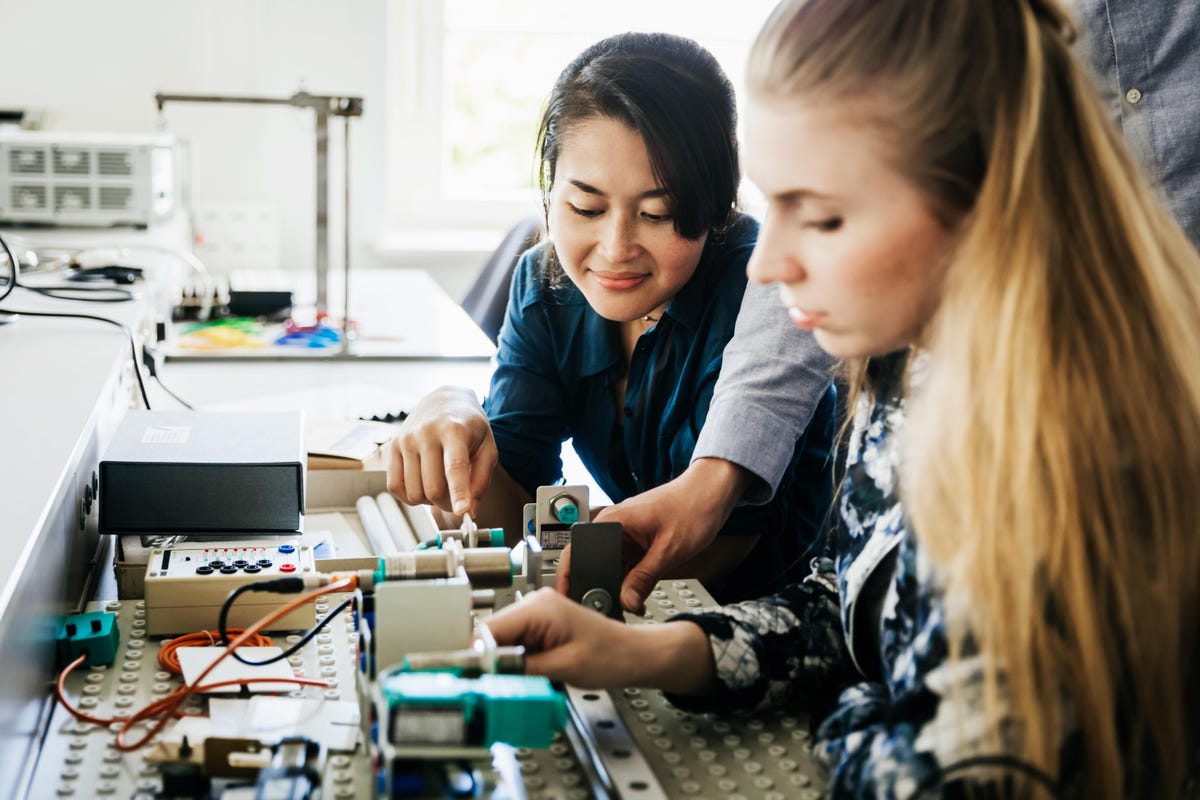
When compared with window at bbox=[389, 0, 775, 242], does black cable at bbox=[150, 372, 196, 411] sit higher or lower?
lower

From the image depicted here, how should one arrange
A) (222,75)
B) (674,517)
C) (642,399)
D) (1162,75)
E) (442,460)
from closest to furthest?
(674,517)
(442,460)
(642,399)
(1162,75)
(222,75)

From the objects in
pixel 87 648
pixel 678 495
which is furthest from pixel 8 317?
pixel 678 495

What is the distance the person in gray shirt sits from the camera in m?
1.09

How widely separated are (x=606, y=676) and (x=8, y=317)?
1206 millimetres

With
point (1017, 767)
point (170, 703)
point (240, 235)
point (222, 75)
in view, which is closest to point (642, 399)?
point (170, 703)

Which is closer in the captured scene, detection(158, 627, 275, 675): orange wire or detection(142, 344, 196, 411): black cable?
detection(158, 627, 275, 675): orange wire

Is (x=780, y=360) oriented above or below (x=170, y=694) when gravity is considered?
above

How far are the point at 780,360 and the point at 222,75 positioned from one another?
259 centimetres

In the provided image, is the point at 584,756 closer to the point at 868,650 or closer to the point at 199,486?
the point at 868,650

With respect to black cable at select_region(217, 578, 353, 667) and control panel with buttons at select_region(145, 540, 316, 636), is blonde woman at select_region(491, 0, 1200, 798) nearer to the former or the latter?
black cable at select_region(217, 578, 353, 667)

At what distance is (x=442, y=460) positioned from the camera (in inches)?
48.1

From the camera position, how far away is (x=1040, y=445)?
66cm

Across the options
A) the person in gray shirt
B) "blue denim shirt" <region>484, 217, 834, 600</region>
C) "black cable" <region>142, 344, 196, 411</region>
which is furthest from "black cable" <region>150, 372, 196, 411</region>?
the person in gray shirt

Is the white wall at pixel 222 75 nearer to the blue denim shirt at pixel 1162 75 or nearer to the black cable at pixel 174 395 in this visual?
the black cable at pixel 174 395
